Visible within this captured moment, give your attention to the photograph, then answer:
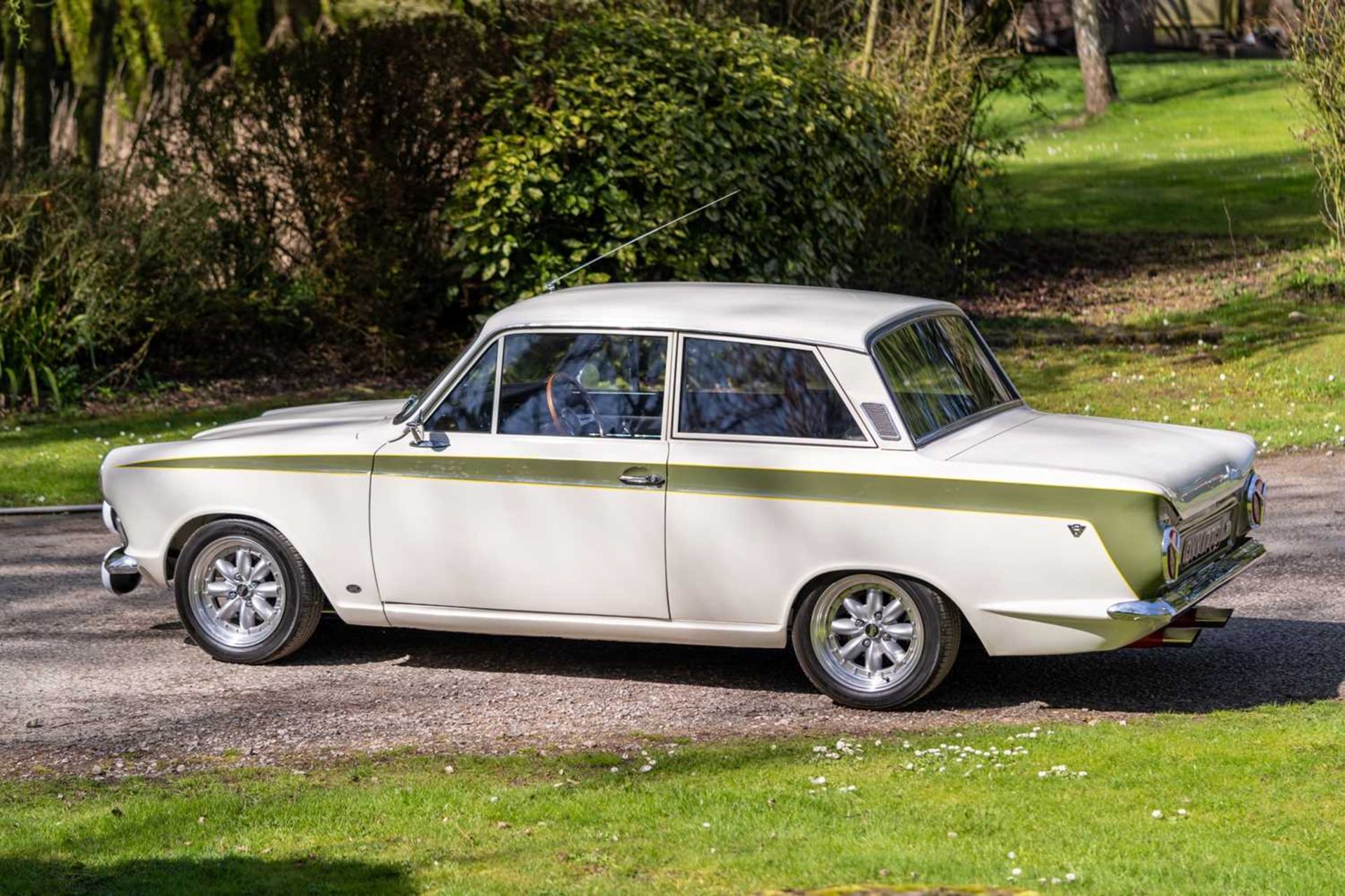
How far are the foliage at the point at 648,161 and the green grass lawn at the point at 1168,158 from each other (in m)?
5.06

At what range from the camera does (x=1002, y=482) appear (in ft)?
21.8

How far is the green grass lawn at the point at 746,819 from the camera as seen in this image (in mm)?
5055

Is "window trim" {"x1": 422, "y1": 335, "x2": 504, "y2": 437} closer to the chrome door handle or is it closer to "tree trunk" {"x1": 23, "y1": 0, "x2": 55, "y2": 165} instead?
the chrome door handle

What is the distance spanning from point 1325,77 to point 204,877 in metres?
14.4

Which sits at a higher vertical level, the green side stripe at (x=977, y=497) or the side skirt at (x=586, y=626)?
the green side stripe at (x=977, y=497)

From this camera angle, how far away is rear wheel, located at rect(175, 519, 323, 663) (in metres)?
7.79

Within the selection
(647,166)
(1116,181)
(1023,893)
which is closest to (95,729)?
(1023,893)

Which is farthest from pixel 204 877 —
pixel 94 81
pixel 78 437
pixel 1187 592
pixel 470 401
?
pixel 94 81

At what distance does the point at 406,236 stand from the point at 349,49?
175 cm

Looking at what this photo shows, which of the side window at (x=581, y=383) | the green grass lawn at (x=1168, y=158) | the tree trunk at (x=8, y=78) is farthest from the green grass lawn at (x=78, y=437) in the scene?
the green grass lawn at (x=1168, y=158)

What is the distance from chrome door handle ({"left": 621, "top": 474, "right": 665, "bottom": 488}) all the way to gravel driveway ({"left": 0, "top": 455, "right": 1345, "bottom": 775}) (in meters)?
0.94

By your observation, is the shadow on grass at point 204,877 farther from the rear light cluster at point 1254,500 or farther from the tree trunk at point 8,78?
the tree trunk at point 8,78

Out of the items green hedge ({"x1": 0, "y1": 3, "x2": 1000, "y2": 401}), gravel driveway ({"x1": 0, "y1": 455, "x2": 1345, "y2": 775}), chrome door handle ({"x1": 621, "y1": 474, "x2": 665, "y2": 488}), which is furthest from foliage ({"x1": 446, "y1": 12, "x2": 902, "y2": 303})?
chrome door handle ({"x1": 621, "y1": 474, "x2": 665, "y2": 488})

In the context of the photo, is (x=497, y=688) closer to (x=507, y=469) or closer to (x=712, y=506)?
(x=507, y=469)
